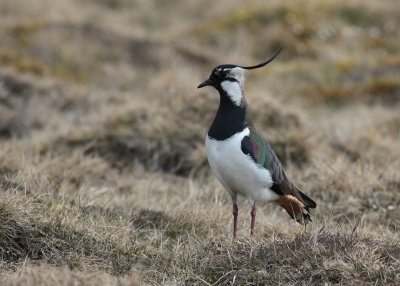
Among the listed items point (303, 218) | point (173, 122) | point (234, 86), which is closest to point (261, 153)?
point (234, 86)

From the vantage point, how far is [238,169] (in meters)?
3.80

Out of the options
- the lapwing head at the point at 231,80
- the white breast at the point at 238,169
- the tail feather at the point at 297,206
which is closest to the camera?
the white breast at the point at 238,169

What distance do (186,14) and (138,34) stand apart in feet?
16.2

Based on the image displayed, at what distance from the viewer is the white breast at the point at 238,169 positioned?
12.4 ft

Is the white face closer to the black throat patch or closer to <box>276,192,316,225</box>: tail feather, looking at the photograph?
the black throat patch

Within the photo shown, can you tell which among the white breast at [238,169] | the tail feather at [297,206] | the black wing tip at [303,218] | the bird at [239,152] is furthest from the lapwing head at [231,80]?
the black wing tip at [303,218]

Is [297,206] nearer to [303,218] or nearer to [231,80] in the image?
[303,218]

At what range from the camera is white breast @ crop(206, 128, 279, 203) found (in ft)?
12.4

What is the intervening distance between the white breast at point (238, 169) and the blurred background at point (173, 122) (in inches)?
14.2

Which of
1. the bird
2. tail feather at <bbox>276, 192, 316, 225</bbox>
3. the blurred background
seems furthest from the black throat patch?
the blurred background

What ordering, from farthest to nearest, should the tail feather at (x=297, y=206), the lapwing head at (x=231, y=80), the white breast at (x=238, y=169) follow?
the tail feather at (x=297, y=206)
the lapwing head at (x=231, y=80)
the white breast at (x=238, y=169)

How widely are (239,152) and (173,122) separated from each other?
3271 mm

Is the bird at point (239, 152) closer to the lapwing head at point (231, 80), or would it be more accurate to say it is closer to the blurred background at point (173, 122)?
the lapwing head at point (231, 80)

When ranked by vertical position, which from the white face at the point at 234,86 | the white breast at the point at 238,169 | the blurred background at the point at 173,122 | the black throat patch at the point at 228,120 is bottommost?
the blurred background at the point at 173,122
